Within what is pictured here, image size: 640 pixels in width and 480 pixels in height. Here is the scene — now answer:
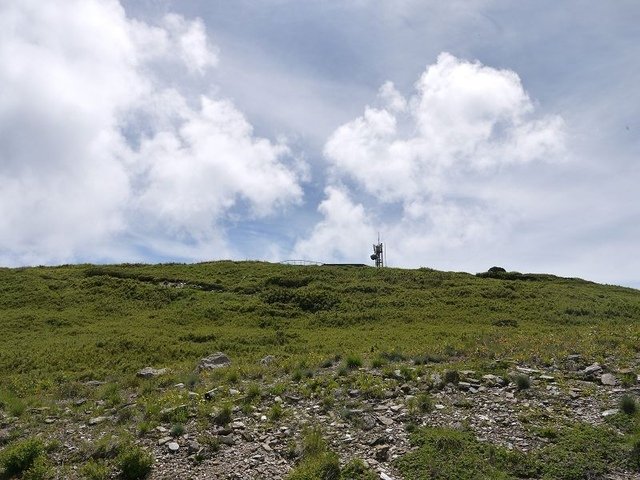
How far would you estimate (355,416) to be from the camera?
1252 centimetres

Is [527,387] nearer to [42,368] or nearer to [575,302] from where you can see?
[42,368]

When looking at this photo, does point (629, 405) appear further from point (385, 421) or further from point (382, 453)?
point (382, 453)

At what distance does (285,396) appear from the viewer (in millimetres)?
14625

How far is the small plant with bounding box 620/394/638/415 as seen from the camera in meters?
11.8

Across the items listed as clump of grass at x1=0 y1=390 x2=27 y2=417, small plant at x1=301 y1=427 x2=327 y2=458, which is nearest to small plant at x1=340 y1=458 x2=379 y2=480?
small plant at x1=301 y1=427 x2=327 y2=458

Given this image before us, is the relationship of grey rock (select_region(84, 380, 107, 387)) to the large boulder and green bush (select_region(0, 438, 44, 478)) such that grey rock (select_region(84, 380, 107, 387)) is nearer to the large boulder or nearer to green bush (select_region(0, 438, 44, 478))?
the large boulder

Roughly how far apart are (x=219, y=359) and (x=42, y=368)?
9953 mm

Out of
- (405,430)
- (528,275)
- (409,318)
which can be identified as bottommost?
(405,430)

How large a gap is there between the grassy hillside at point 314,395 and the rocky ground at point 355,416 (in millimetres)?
50

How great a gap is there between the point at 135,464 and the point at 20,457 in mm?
2865

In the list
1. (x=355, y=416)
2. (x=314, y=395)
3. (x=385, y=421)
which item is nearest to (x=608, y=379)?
(x=385, y=421)

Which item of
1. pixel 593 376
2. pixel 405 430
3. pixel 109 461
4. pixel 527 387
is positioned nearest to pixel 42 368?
pixel 109 461

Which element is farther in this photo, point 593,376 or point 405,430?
point 593,376

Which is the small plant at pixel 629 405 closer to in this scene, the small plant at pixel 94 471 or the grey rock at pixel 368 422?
the grey rock at pixel 368 422
